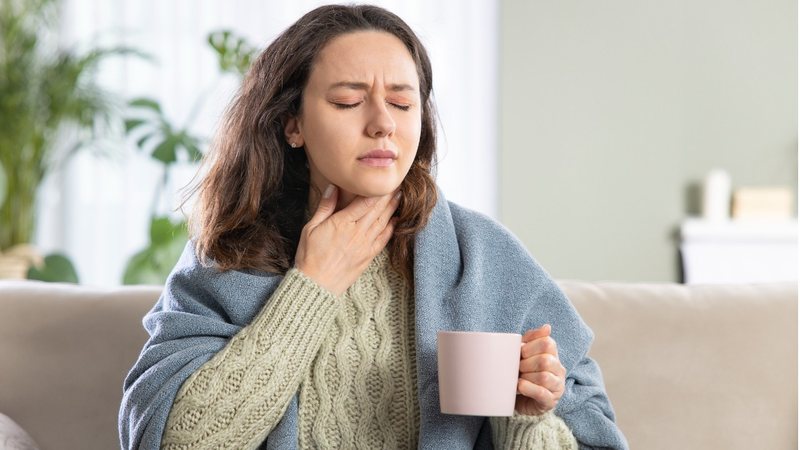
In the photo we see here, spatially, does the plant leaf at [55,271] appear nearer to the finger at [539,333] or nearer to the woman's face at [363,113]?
the woman's face at [363,113]

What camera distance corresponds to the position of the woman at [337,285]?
4.71 feet

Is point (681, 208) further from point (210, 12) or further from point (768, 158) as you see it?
point (210, 12)

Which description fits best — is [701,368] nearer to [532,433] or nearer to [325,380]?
[532,433]

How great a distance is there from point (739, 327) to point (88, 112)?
11.2 feet

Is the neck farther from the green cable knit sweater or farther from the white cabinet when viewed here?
the white cabinet

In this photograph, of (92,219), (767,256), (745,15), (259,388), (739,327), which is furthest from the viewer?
(92,219)

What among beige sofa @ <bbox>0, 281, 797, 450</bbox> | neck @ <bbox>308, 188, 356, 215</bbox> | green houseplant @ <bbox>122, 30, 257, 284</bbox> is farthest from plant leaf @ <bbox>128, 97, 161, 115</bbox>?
neck @ <bbox>308, 188, 356, 215</bbox>

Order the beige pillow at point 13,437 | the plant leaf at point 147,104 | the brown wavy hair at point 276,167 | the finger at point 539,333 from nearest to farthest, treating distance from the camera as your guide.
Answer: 1. the finger at point 539,333
2. the brown wavy hair at point 276,167
3. the beige pillow at point 13,437
4. the plant leaf at point 147,104

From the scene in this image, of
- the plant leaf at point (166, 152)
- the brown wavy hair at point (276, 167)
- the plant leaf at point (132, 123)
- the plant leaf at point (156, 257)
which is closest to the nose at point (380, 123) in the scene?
the brown wavy hair at point (276, 167)

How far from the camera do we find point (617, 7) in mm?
4543

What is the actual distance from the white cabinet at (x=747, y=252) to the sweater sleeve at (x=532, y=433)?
303 centimetres

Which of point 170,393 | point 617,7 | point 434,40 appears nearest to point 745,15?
point 617,7

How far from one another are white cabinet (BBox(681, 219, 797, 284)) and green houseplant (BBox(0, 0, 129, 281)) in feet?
8.94

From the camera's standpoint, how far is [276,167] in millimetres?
1609
